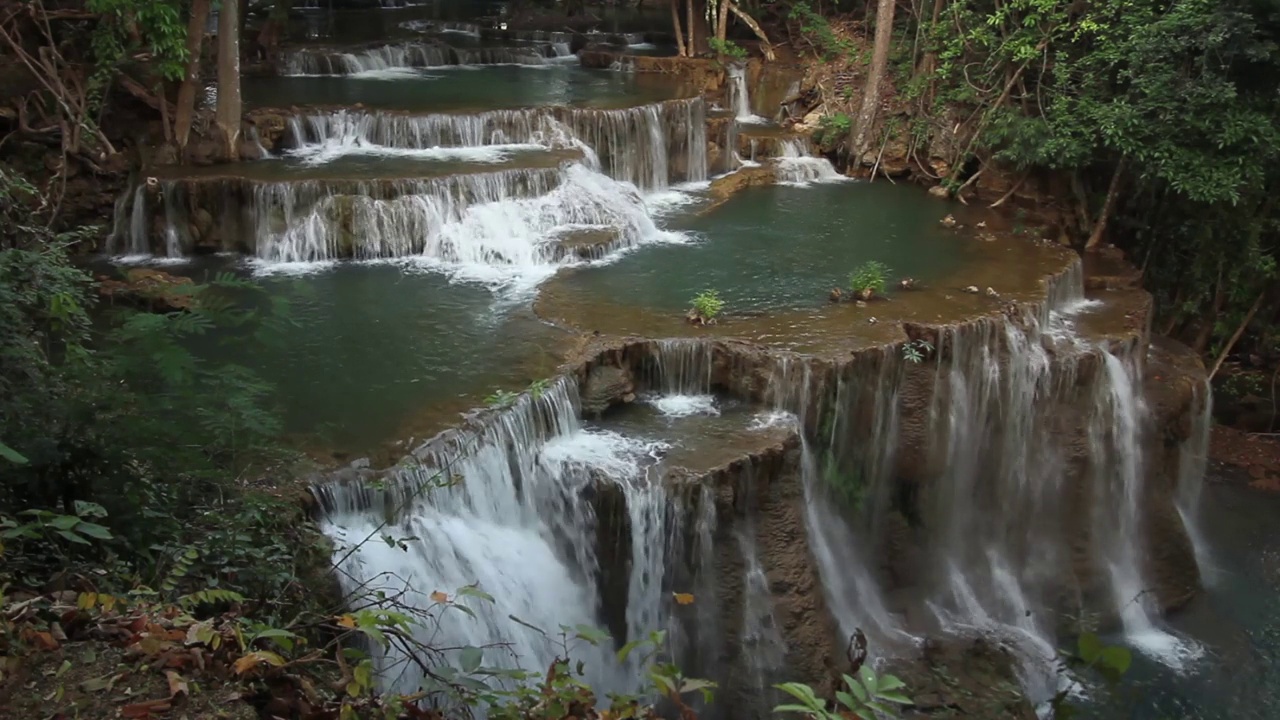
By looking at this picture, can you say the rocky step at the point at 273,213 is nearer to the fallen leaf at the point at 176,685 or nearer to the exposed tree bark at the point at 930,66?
the exposed tree bark at the point at 930,66

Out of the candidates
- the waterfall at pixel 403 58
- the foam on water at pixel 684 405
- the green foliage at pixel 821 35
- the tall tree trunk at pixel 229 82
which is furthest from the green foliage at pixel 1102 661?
the waterfall at pixel 403 58

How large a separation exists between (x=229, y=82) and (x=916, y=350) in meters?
8.73

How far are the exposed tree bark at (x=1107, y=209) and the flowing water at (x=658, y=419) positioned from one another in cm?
214

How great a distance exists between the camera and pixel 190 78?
11.7 metres

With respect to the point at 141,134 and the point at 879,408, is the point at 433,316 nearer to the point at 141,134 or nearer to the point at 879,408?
the point at 879,408

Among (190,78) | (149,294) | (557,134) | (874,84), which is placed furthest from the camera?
(874,84)

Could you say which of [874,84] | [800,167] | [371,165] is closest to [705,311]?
[371,165]

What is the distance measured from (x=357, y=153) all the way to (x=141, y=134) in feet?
8.17

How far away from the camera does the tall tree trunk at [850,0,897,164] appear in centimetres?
1534

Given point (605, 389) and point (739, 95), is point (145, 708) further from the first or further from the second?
point (739, 95)

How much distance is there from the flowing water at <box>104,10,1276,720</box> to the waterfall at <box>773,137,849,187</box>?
0.86 metres

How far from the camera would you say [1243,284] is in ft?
41.1

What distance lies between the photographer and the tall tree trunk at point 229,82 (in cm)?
1199

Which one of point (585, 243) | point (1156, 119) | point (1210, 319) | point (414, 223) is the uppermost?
point (1156, 119)
